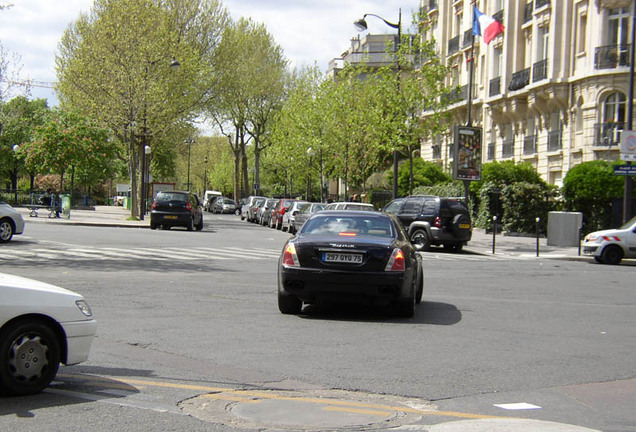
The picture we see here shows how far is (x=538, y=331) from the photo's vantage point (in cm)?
1016

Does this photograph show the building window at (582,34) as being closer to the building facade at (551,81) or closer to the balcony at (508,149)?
the building facade at (551,81)

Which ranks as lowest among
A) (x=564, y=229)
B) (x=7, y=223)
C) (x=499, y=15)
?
(x=7, y=223)

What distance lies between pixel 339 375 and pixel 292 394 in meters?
0.87

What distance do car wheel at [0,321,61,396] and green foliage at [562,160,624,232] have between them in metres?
28.2

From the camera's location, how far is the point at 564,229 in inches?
1140

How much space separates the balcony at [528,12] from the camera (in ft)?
135

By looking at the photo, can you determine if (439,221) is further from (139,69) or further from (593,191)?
(139,69)

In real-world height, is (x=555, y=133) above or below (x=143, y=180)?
above

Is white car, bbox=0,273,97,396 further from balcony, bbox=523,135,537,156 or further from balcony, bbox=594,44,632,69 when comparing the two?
balcony, bbox=523,135,537,156

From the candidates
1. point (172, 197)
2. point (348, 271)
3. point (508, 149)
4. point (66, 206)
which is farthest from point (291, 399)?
point (508, 149)

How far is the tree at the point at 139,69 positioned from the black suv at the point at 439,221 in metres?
18.8

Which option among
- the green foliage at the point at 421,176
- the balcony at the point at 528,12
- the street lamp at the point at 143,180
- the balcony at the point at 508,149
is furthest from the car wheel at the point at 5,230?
the balcony at the point at 528,12

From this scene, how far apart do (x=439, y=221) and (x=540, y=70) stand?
16.1 meters

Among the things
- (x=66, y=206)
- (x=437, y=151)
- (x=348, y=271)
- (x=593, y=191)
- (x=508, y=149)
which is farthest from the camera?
(x=437, y=151)
